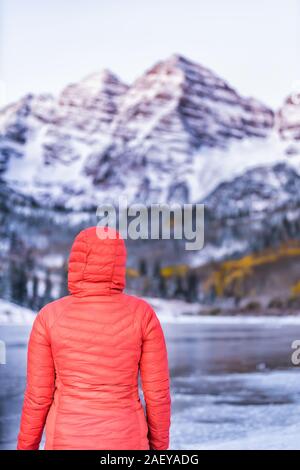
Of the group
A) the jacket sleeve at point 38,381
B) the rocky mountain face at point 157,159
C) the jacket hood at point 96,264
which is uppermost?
the rocky mountain face at point 157,159

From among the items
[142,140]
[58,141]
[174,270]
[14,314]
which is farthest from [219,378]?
[58,141]

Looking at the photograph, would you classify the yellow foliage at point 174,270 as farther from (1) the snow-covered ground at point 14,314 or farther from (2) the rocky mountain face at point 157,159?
(1) the snow-covered ground at point 14,314

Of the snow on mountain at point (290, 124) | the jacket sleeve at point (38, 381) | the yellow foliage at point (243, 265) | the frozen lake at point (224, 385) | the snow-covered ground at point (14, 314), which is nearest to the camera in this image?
the jacket sleeve at point (38, 381)

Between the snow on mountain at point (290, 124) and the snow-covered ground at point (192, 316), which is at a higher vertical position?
the snow on mountain at point (290, 124)

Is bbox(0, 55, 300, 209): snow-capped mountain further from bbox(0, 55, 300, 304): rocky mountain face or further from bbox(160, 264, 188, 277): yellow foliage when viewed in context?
bbox(160, 264, 188, 277): yellow foliage

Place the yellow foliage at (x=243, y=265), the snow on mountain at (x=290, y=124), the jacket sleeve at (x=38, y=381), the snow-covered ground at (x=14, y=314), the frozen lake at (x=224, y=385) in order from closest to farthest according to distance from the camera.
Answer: the jacket sleeve at (x=38, y=381) < the frozen lake at (x=224, y=385) < the snow-covered ground at (x=14, y=314) < the snow on mountain at (x=290, y=124) < the yellow foliage at (x=243, y=265)

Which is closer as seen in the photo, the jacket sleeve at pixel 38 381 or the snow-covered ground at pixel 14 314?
the jacket sleeve at pixel 38 381

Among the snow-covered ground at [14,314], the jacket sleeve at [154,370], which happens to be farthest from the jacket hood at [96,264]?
the snow-covered ground at [14,314]

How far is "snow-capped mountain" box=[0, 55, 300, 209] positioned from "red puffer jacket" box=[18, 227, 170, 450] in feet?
7.56

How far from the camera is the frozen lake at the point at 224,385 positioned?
3133 millimetres

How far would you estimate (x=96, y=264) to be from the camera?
149cm

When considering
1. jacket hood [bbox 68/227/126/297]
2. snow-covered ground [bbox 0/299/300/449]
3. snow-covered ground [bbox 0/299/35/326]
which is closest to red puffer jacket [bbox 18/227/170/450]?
jacket hood [bbox 68/227/126/297]

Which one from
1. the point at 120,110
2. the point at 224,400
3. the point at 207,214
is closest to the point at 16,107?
the point at 120,110

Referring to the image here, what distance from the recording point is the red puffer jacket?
1488 millimetres
